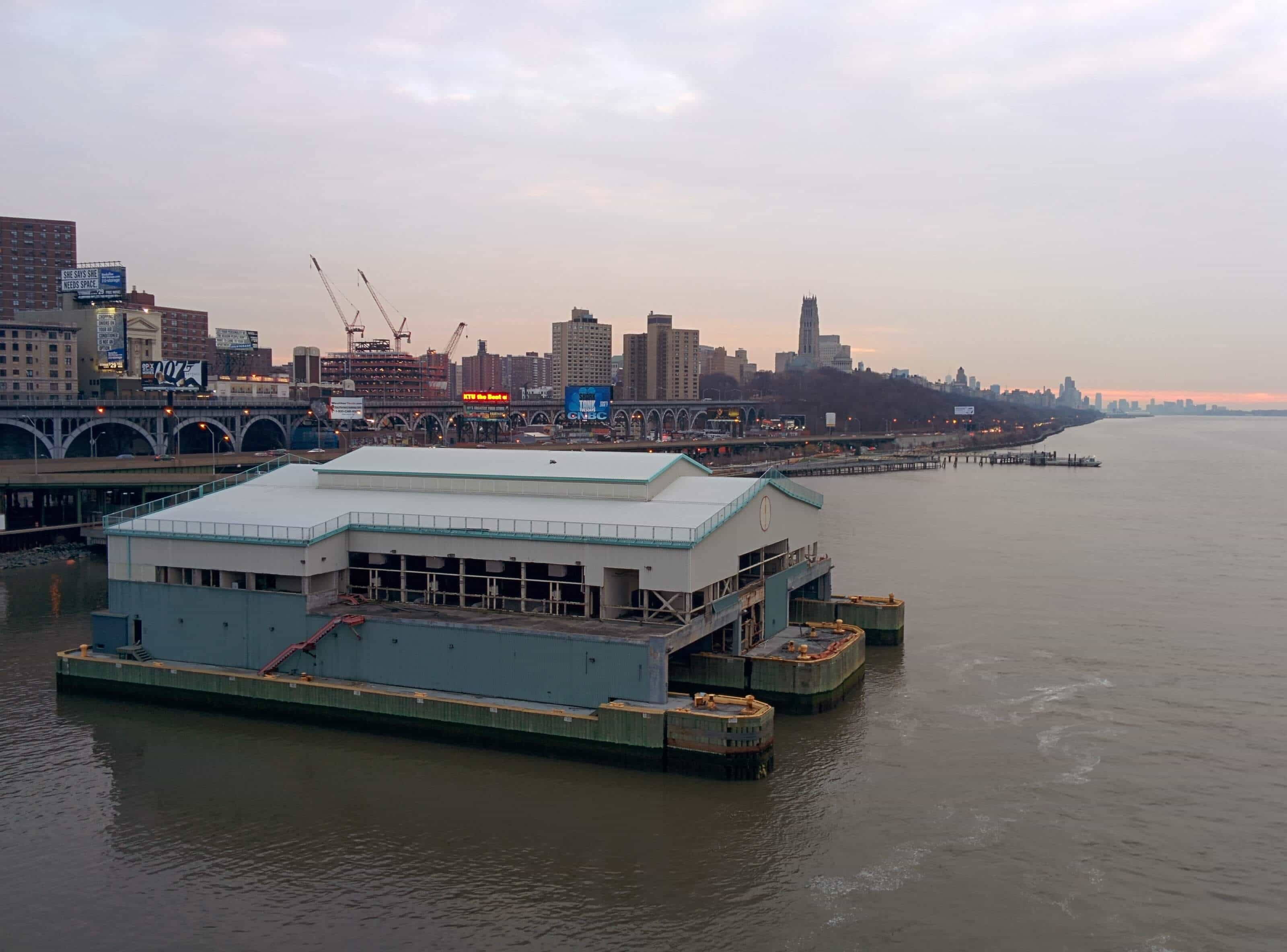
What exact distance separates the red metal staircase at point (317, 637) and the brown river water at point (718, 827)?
6.15 feet

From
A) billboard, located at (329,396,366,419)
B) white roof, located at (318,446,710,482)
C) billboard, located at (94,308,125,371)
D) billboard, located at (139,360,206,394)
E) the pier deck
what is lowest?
the pier deck

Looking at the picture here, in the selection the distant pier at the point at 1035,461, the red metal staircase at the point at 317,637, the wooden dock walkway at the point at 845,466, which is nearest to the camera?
the red metal staircase at the point at 317,637

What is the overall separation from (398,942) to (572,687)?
34.2ft

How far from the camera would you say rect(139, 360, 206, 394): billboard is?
102250mm

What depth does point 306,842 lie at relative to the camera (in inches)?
1049

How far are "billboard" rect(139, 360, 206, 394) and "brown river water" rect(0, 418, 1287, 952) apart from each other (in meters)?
63.2

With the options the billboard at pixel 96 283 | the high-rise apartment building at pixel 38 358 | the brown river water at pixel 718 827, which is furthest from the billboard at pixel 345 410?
the brown river water at pixel 718 827

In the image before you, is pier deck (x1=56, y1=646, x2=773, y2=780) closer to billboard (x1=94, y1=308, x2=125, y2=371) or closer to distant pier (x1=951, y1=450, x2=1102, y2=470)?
billboard (x1=94, y1=308, x2=125, y2=371)

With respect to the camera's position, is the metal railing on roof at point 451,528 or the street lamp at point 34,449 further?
the street lamp at point 34,449

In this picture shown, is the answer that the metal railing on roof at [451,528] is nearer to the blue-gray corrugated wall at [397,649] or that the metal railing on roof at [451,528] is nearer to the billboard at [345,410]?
the blue-gray corrugated wall at [397,649]

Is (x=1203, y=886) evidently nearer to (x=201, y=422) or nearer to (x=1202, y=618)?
(x=1202, y=618)

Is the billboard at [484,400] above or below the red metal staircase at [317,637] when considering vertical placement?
above

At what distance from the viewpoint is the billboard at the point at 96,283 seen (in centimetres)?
12662

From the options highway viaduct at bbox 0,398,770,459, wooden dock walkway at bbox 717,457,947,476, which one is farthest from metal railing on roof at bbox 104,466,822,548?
wooden dock walkway at bbox 717,457,947,476
